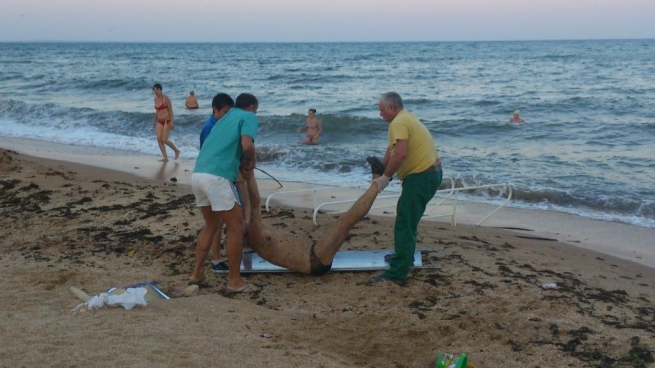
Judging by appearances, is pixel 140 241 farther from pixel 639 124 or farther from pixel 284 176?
pixel 639 124

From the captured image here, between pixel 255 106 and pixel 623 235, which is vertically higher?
pixel 255 106

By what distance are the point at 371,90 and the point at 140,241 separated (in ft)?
75.7

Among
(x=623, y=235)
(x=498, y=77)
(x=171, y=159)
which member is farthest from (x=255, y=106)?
(x=498, y=77)

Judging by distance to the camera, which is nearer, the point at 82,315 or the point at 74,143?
the point at 82,315

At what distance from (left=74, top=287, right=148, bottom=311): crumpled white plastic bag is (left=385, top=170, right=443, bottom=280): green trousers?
2.09 metres

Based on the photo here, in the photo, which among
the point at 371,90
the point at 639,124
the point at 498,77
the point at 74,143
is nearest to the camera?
the point at 74,143

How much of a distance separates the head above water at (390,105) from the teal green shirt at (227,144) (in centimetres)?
108

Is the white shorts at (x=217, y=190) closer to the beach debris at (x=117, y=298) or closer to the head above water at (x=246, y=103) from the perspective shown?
the head above water at (x=246, y=103)

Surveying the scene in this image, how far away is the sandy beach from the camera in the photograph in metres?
4.15

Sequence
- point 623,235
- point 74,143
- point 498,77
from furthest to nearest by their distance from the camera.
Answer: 1. point 498,77
2. point 74,143
3. point 623,235

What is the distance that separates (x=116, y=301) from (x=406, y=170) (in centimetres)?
251

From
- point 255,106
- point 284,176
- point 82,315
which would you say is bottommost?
point 284,176

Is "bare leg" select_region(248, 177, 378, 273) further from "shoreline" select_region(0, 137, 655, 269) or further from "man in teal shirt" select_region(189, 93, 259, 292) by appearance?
"shoreline" select_region(0, 137, 655, 269)

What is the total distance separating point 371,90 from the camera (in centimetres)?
2900
